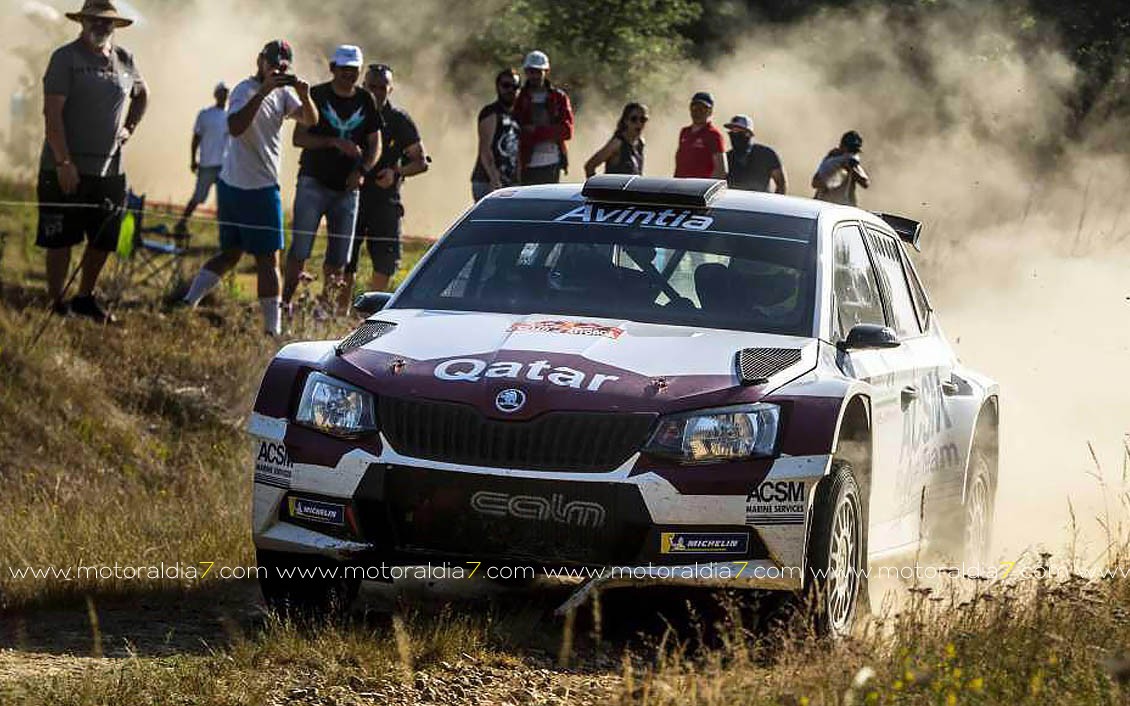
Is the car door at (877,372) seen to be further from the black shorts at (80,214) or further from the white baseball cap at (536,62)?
the white baseball cap at (536,62)

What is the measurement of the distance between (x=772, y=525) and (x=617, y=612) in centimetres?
135

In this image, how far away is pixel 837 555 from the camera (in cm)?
694

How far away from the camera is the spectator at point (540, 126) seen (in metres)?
15.0

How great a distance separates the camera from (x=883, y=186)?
31094 mm

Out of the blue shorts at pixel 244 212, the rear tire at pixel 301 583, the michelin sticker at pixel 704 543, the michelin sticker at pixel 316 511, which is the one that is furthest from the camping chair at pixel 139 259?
the michelin sticker at pixel 704 543

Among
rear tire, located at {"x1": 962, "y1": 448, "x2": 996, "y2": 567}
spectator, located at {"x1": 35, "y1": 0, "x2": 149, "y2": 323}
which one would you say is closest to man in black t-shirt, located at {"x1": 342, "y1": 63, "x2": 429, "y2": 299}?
spectator, located at {"x1": 35, "y1": 0, "x2": 149, "y2": 323}

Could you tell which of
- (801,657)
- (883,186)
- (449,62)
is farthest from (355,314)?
(449,62)

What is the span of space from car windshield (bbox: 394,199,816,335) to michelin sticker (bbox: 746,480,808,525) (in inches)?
38.1

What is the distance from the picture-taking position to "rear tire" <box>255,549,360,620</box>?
714 centimetres

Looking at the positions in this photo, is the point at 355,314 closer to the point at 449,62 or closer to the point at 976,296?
the point at 976,296

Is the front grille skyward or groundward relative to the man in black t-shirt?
groundward

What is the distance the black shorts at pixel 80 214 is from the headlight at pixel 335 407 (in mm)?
5653

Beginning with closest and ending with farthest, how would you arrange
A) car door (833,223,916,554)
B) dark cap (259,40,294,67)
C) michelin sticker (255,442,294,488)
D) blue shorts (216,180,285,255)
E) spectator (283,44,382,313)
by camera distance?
michelin sticker (255,442,294,488) → car door (833,223,916,554) → dark cap (259,40,294,67) → blue shorts (216,180,285,255) → spectator (283,44,382,313)

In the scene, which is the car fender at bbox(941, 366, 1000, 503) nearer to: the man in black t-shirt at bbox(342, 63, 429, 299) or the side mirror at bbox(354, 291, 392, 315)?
the side mirror at bbox(354, 291, 392, 315)
